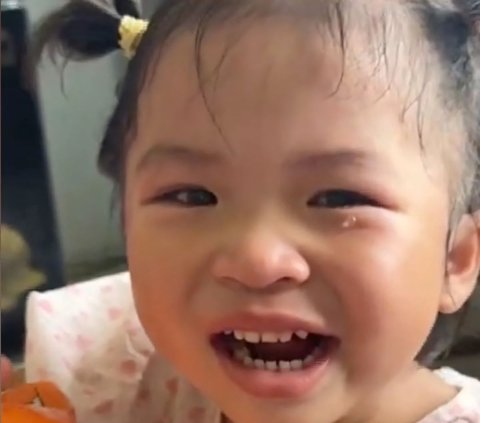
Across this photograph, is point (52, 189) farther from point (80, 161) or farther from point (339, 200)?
point (339, 200)

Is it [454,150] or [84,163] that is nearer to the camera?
[454,150]

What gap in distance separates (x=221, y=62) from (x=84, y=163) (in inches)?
19.8

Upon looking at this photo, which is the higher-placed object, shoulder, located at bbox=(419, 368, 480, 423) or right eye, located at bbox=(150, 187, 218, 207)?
right eye, located at bbox=(150, 187, 218, 207)

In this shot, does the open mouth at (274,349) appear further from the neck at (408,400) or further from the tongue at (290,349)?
the neck at (408,400)

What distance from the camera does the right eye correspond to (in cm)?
Answer: 66

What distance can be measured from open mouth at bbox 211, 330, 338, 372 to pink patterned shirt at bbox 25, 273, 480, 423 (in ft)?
0.61

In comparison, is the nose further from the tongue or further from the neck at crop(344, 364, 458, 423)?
the neck at crop(344, 364, 458, 423)

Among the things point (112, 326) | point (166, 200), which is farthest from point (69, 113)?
point (166, 200)

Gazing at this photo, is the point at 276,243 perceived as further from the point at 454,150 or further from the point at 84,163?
the point at 84,163

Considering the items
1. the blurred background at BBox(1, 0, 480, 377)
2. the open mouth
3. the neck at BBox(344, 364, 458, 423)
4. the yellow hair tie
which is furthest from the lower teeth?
the blurred background at BBox(1, 0, 480, 377)

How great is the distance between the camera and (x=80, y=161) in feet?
3.72

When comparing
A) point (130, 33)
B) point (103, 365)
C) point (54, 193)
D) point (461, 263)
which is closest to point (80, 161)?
point (54, 193)

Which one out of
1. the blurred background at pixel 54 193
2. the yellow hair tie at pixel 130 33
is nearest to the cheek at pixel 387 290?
the yellow hair tie at pixel 130 33

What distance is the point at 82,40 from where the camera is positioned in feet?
2.56
